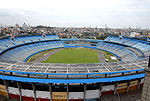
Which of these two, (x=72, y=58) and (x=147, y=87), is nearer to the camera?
(x=147, y=87)

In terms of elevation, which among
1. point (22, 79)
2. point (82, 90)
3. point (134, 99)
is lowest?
point (134, 99)

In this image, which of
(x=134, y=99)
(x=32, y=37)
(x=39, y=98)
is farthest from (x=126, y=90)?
(x=32, y=37)

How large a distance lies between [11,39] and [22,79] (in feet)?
152

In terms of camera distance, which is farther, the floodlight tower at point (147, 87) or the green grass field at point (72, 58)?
the green grass field at point (72, 58)

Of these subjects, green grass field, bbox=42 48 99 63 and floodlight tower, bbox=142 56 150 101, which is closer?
floodlight tower, bbox=142 56 150 101

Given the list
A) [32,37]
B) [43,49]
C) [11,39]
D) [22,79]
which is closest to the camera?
[22,79]

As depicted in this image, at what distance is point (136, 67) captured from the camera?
1984 centimetres

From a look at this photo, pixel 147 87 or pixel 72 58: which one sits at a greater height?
pixel 147 87

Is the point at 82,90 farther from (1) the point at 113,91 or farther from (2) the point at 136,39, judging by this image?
(2) the point at 136,39

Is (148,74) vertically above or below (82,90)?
above

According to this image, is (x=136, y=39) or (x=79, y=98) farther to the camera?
(x=136, y=39)

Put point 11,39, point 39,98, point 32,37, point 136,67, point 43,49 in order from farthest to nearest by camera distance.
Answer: point 32,37 < point 43,49 < point 11,39 < point 136,67 < point 39,98

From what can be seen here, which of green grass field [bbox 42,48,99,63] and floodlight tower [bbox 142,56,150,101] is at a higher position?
floodlight tower [bbox 142,56,150,101]

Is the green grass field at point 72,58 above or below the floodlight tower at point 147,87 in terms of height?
below
